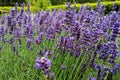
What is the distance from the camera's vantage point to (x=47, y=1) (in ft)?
57.0

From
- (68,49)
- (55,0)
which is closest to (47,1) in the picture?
(55,0)

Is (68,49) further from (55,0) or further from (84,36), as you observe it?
(55,0)

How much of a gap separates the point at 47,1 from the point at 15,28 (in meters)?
13.2

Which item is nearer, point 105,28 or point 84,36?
point 84,36

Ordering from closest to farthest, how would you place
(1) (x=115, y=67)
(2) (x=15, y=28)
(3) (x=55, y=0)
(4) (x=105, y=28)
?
(1) (x=115, y=67) → (4) (x=105, y=28) → (2) (x=15, y=28) → (3) (x=55, y=0)

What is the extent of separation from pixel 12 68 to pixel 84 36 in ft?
3.18

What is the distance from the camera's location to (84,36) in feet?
11.0

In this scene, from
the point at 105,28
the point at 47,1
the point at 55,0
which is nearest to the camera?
the point at 105,28

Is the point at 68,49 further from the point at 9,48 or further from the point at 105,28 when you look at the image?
the point at 9,48

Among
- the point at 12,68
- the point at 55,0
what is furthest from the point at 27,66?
the point at 55,0

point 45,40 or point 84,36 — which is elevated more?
point 84,36

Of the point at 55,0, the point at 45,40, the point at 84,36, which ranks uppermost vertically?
the point at 84,36

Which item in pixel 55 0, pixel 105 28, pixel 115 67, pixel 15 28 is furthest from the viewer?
pixel 55 0

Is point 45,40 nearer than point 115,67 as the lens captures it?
No
